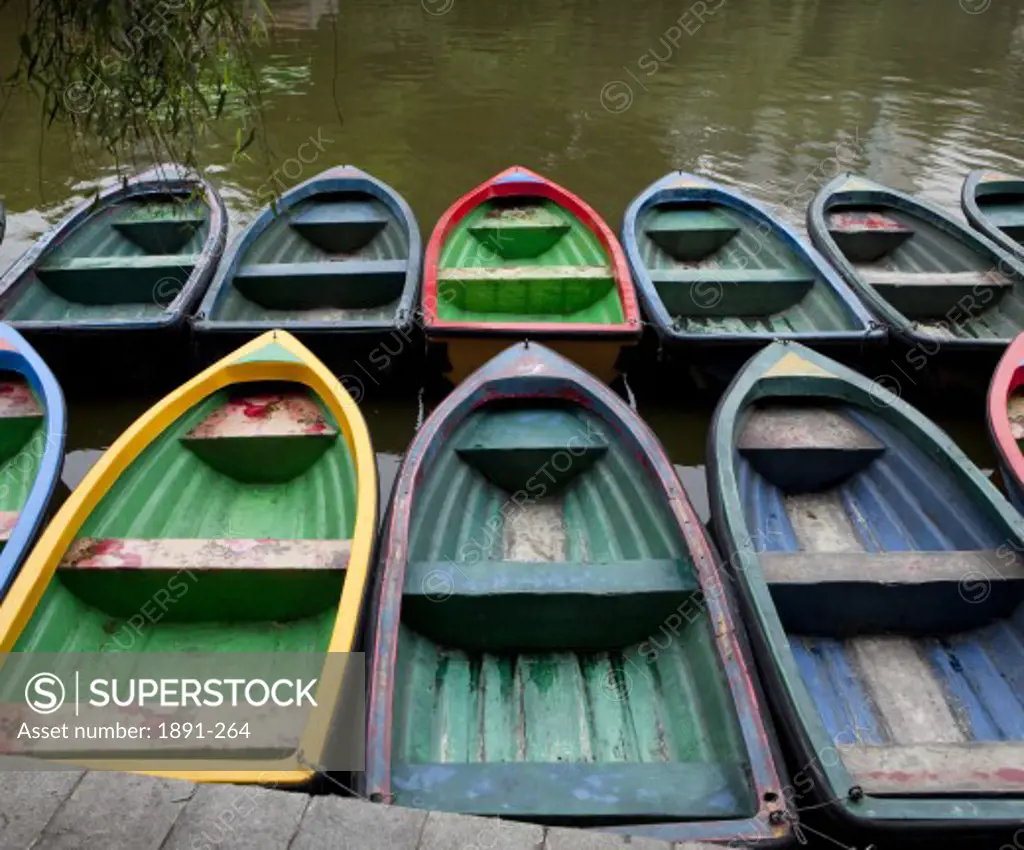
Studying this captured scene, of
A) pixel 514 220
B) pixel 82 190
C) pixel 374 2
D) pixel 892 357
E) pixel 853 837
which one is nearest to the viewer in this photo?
pixel 853 837

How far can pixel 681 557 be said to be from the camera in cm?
311

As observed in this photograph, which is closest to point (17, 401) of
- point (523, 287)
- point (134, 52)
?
point (134, 52)

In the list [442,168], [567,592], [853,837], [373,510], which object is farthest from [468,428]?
[442,168]

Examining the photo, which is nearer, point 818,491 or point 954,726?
point 954,726

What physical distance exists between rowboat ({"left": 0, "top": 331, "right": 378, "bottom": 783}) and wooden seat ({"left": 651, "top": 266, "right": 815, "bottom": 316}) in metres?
2.84

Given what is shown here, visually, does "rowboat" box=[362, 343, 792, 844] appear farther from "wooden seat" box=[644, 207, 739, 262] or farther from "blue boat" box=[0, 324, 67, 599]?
"wooden seat" box=[644, 207, 739, 262]

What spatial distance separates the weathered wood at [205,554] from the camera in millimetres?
3020

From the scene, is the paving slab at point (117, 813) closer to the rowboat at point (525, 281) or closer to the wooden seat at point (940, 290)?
the rowboat at point (525, 281)

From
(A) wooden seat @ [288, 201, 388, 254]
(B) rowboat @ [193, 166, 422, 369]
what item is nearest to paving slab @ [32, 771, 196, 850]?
(B) rowboat @ [193, 166, 422, 369]

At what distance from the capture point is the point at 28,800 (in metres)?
1.63

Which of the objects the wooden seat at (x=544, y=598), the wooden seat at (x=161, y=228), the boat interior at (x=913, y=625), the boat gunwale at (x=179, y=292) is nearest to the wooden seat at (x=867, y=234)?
the boat interior at (x=913, y=625)

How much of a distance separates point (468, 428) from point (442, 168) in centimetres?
662

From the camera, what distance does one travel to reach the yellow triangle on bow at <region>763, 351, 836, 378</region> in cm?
407

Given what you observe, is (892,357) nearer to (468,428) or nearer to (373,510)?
(468,428)
